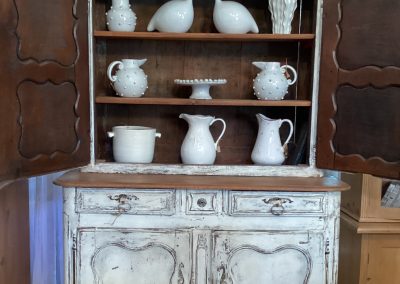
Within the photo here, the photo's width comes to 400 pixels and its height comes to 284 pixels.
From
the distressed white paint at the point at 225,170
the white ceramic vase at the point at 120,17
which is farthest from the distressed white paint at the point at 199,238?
the white ceramic vase at the point at 120,17

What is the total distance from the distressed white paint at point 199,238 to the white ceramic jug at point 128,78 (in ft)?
1.18

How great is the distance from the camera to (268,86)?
157 cm

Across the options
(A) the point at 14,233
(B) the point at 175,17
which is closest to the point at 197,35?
(B) the point at 175,17

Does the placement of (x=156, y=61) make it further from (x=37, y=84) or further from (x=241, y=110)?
(x=37, y=84)

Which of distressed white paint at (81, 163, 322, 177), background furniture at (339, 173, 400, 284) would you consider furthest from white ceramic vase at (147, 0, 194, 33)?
background furniture at (339, 173, 400, 284)

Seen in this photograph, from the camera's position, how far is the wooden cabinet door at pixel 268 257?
4.76 ft

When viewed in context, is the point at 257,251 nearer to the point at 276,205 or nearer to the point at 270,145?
the point at 276,205

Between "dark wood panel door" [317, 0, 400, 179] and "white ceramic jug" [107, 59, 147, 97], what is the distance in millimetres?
617

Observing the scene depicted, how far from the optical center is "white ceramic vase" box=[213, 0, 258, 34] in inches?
61.6

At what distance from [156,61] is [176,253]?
29.3 inches

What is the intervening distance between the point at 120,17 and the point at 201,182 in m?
0.63

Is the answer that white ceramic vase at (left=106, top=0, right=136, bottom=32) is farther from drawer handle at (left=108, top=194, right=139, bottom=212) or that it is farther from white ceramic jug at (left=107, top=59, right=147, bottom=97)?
drawer handle at (left=108, top=194, right=139, bottom=212)

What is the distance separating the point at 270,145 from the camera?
1624 millimetres

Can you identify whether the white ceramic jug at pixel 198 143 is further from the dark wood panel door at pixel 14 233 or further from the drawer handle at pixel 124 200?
the dark wood panel door at pixel 14 233
